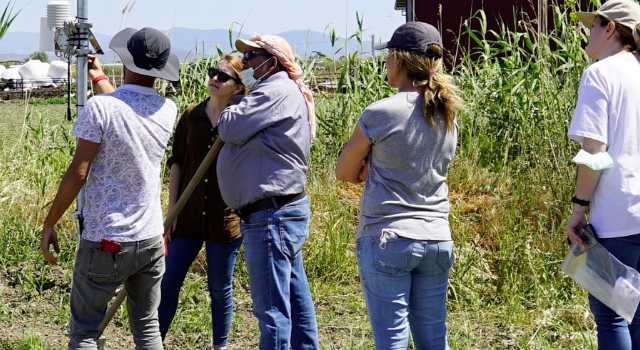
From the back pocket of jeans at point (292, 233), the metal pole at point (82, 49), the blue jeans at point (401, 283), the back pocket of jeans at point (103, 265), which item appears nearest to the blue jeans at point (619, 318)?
the blue jeans at point (401, 283)

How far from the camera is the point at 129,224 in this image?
354 centimetres

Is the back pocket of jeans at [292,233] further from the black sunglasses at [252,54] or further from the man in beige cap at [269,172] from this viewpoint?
the black sunglasses at [252,54]

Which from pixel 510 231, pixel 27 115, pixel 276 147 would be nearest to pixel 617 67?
pixel 276 147

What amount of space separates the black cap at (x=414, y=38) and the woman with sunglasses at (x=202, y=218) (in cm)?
115

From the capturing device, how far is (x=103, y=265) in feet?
11.6

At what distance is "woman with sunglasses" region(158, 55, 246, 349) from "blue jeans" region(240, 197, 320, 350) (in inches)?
20.9

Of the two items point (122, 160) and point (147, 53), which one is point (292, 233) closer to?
point (122, 160)

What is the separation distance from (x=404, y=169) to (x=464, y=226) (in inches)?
112

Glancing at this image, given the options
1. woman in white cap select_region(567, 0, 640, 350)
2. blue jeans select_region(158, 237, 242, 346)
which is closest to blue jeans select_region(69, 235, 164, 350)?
blue jeans select_region(158, 237, 242, 346)

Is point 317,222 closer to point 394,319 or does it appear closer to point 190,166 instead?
point 190,166

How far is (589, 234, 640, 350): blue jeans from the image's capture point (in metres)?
3.43

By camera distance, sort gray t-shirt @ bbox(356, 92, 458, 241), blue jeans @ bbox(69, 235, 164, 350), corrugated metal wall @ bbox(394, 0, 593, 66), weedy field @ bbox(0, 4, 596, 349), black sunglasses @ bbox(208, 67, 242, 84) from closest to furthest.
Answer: gray t-shirt @ bbox(356, 92, 458, 241) < blue jeans @ bbox(69, 235, 164, 350) < black sunglasses @ bbox(208, 67, 242, 84) < weedy field @ bbox(0, 4, 596, 349) < corrugated metal wall @ bbox(394, 0, 593, 66)

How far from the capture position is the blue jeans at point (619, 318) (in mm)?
3426

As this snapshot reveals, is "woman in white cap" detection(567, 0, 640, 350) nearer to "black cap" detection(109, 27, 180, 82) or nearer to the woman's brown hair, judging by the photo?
the woman's brown hair
